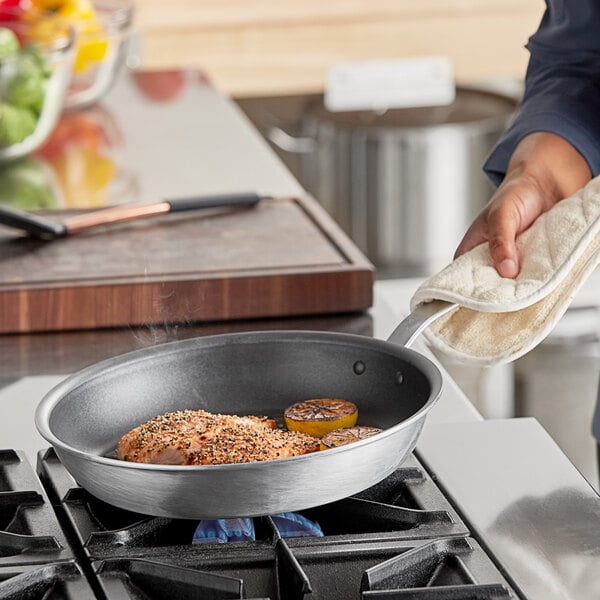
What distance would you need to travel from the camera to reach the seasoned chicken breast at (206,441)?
2.56ft

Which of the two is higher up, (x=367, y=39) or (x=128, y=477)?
(x=128, y=477)

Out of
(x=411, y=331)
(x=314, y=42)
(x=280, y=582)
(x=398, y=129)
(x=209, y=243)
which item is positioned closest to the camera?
(x=280, y=582)

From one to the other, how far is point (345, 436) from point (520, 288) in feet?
0.66

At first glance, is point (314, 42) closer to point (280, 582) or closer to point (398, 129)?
point (398, 129)

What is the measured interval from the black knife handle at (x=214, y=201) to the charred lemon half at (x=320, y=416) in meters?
0.60

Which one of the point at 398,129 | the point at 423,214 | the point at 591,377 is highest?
the point at 398,129

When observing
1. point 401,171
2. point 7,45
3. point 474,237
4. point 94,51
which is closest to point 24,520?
point 474,237

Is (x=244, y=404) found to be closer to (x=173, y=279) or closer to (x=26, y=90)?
(x=173, y=279)

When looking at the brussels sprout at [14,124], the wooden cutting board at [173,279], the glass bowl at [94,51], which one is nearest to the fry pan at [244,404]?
the wooden cutting board at [173,279]

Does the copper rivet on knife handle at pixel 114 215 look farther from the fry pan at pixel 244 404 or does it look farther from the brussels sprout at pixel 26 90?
the fry pan at pixel 244 404

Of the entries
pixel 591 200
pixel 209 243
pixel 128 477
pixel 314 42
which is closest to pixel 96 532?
pixel 128 477

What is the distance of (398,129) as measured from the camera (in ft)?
10.1

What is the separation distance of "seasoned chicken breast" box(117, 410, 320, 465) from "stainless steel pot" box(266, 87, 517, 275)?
7.46ft

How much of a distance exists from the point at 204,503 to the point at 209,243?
680mm
